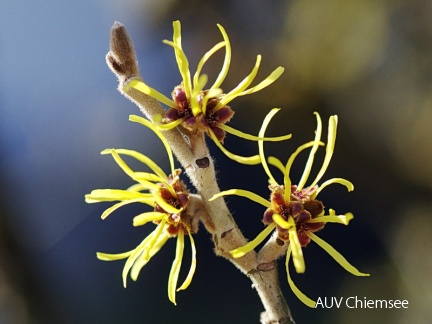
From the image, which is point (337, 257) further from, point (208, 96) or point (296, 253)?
point (208, 96)

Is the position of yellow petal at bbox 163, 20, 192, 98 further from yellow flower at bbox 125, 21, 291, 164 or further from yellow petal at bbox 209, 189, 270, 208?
yellow petal at bbox 209, 189, 270, 208

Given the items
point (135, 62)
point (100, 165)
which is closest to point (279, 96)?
point (100, 165)

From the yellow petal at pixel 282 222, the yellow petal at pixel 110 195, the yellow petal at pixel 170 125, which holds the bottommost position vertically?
the yellow petal at pixel 282 222

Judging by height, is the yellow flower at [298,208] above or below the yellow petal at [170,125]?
below

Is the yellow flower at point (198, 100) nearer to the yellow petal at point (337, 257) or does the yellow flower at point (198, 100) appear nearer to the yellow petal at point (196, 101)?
the yellow petal at point (196, 101)

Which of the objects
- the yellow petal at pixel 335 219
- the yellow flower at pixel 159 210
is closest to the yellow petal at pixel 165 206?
the yellow flower at pixel 159 210

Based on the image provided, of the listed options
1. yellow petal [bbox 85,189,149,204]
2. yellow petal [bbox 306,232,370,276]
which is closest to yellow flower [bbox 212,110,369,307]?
yellow petal [bbox 306,232,370,276]
